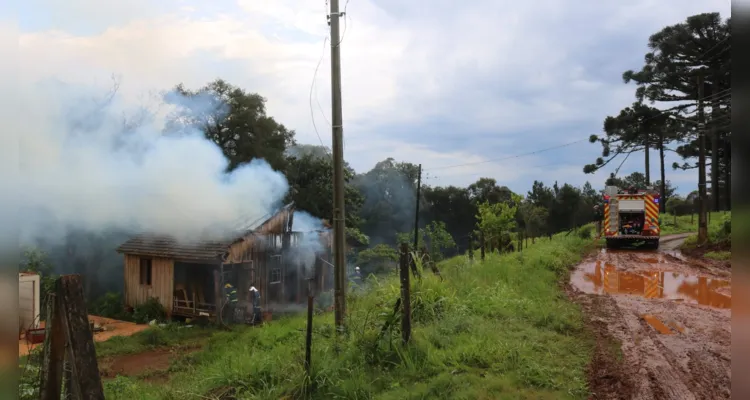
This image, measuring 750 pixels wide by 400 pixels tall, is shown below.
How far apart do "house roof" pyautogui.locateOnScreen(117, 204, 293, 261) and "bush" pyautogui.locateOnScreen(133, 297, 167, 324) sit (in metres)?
1.77

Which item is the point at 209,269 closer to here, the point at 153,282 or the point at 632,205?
the point at 153,282

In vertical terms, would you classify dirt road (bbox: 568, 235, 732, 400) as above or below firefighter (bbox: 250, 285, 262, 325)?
above

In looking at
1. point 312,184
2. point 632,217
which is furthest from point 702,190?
point 312,184

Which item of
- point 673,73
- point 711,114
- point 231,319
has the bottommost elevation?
point 231,319

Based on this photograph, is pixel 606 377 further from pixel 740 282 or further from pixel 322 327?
pixel 740 282

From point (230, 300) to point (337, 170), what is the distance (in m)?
11.2

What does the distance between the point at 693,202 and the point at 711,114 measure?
2106 cm

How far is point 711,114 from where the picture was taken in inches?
770

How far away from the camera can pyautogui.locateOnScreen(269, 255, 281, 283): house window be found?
18.5 meters

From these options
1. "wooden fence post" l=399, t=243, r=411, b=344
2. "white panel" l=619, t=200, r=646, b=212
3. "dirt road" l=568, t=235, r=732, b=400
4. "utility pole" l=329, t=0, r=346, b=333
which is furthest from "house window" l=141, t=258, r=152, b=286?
"white panel" l=619, t=200, r=646, b=212

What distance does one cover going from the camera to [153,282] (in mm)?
17375

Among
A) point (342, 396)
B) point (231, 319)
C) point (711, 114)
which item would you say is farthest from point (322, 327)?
point (711, 114)

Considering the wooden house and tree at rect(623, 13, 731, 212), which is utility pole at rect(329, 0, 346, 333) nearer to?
the wooden house

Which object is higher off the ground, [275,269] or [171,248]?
[171,248]
